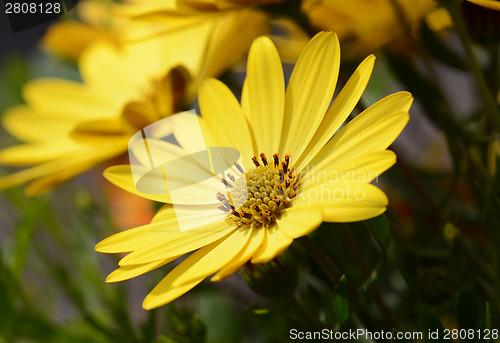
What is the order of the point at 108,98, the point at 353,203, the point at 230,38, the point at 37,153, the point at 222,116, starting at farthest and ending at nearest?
the point at 108,98
the point at 37,153
the point at 230,38
the point at 222,116
the point at 353,203

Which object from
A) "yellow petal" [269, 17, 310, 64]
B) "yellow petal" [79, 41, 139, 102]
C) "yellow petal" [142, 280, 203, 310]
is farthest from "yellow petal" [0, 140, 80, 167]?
"yellow petal" [142, 280, 203, 310]

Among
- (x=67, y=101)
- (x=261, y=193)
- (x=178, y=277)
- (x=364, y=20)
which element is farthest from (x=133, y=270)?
(x=67, y=101)

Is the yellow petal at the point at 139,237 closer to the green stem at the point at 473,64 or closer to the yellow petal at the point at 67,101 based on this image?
the green stem at the point at 473,64

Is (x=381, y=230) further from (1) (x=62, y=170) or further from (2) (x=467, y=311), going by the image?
(1) (x=62, y=170)

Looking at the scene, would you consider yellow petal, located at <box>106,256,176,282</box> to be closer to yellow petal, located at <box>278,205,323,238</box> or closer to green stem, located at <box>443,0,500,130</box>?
yellow petal, located at <box>278,205,323,238</box>

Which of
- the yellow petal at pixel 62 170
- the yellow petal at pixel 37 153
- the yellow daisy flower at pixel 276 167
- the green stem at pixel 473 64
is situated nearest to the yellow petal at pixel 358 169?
the yellow daisy flower at pixel 276 167

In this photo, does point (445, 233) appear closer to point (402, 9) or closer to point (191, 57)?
point (402, 9)
